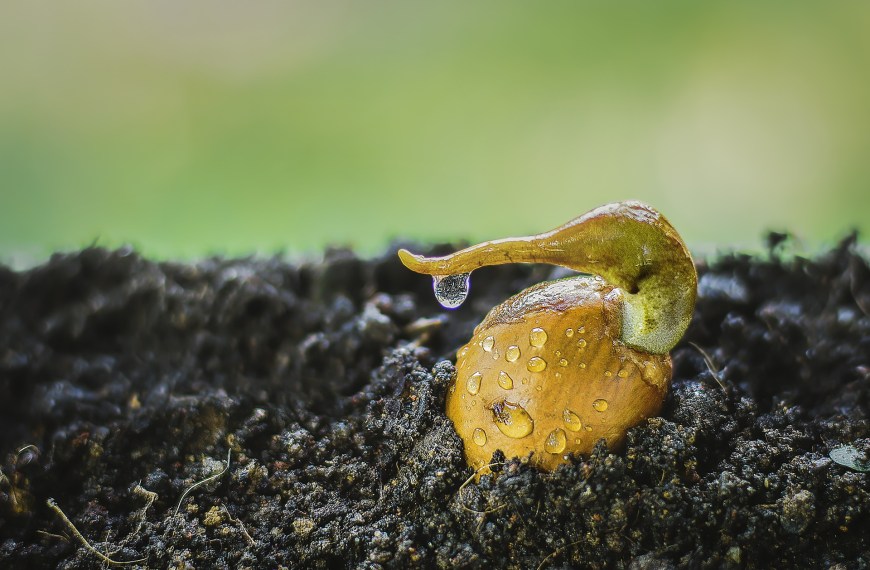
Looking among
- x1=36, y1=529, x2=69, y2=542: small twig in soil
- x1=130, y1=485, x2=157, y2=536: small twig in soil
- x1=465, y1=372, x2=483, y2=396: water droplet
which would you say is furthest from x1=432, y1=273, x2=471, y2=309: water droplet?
x1=36, y1=529, x2=69, y2=542: small twig in soil

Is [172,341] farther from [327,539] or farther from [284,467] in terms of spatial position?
[327,539]

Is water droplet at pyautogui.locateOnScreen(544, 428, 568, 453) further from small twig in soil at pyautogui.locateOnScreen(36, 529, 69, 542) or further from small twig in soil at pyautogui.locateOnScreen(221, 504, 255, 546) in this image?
small twig in soil at pyautogui.locateOnScreen(36, 529, 69, 542)

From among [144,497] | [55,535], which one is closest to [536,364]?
[144,497]

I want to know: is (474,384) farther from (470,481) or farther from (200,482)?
(200,482)

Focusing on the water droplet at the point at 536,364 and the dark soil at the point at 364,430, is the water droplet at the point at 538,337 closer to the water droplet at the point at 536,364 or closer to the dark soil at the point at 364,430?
the water droplet at the point at 536,364

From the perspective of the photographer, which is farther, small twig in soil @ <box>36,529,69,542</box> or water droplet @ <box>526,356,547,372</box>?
small twig in soil @ <box>36,529,69,542</box>

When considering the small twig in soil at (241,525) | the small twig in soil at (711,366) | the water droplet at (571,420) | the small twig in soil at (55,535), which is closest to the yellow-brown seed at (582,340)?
the water droplet at (571,420)

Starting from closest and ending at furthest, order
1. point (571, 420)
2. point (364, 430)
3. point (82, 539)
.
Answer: point (571, 420) → point (82, 539) → point (364, 430)
